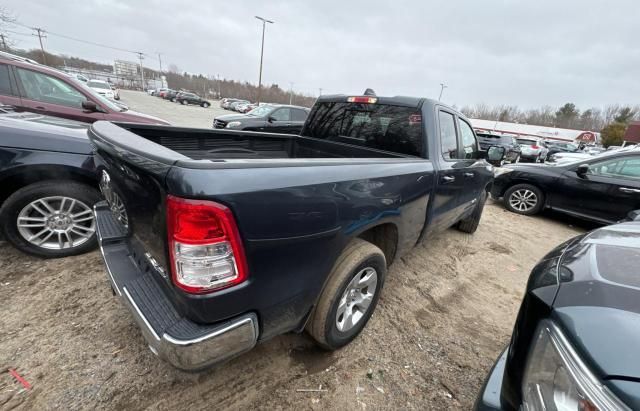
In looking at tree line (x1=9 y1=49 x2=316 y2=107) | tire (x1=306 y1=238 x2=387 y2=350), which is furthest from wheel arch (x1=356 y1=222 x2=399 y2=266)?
tree line (x1=9 y1=49 x2=316 y2=107)

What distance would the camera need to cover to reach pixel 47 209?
105 inches

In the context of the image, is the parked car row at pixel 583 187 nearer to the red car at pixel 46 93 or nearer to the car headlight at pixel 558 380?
the car headlight at pixel 558 380

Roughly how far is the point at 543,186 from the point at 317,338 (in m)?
6.34

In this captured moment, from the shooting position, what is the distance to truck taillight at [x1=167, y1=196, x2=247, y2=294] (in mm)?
1189

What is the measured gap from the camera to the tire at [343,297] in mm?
1898

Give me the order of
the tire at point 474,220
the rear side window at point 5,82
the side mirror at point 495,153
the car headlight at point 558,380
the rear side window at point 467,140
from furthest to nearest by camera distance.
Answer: the tire at point 474,220
the rear side window at point 5,82
the side mirror at point 495,153
the rear side window at point 467,140
the car headlight at point 558,380

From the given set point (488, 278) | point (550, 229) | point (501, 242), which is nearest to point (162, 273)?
point (488, 278)

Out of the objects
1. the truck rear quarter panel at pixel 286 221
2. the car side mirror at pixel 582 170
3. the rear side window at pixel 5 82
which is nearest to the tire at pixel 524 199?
the car side mirror at pixel 582 170

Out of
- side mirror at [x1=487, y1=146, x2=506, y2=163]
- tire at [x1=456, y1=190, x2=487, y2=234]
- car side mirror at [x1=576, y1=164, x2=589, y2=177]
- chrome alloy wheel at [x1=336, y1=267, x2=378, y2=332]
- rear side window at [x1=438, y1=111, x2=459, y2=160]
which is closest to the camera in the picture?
chrome alloy wheel at [x1=336, y1=267, x2=378, y2=332]

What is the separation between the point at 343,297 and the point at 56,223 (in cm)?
283

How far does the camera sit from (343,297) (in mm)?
2041

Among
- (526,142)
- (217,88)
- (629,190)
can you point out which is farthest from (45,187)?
(217,88)

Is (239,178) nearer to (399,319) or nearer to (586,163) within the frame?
(399,319)

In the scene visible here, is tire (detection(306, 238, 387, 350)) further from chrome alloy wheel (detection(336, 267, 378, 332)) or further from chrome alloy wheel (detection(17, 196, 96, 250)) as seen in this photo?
chrome alloy wheel (detection(17, 196, 96, 250))
